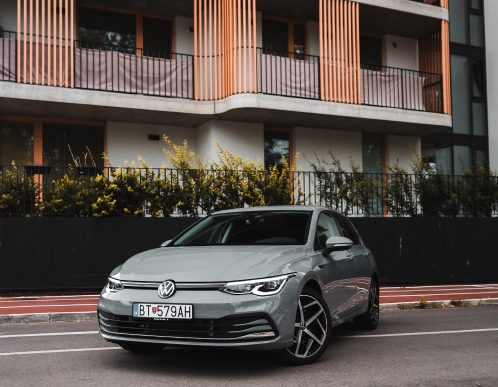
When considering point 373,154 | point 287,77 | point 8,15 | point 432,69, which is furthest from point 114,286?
point 432,69

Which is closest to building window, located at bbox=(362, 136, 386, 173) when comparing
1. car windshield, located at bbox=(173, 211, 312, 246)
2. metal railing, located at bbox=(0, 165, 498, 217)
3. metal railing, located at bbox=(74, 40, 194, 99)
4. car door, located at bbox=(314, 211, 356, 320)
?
metal railing, located at bbox=(0, 165, 498, 217)

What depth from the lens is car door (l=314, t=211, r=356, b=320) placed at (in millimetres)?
5980

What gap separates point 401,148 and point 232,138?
6467 mm

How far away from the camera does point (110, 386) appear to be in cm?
472

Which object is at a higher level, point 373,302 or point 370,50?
point 370,50

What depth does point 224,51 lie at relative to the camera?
16172mm

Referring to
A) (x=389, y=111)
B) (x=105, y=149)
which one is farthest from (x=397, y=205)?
(x=105, y=149)

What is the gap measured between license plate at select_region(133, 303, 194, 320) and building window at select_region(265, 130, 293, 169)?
13.2 m

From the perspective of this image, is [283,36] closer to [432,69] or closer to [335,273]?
[432,69]

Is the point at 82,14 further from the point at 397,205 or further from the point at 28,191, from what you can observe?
the point at 397,205

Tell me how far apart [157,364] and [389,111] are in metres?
13.6

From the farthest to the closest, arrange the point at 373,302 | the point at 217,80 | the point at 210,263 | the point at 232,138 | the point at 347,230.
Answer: the point at 232,138
the point at 217,80
the point at 373,302
the point at 347,230
the point at 210,263

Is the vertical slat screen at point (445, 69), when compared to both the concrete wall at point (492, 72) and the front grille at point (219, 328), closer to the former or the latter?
the concrete wall at point (492, 72)

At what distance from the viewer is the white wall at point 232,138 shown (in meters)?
16.7
